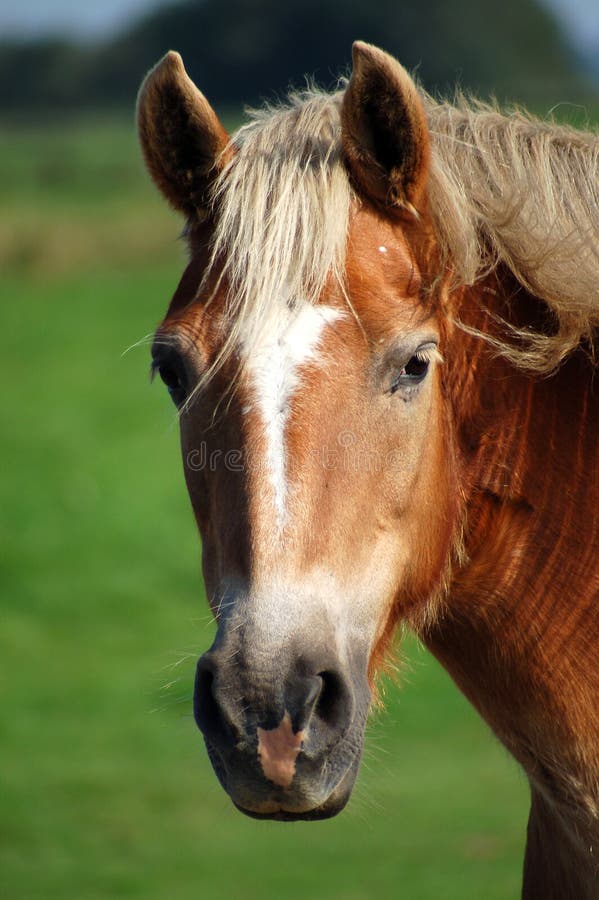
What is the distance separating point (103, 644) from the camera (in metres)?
11.6

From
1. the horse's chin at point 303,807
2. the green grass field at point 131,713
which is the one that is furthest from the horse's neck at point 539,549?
the horse's chin at point 303,807

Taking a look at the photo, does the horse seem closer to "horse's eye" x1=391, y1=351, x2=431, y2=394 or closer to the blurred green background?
"horse's eye" x1=391, y1=351, x2=431, y2=394

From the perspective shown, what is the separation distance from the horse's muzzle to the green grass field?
1.89 feet

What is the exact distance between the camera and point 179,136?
2.84 m

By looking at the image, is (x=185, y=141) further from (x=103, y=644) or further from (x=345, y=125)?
(x=103, y=644)

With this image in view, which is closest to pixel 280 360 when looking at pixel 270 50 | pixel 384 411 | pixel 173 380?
pixel 384 411

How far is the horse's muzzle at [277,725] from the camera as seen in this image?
7.15ft

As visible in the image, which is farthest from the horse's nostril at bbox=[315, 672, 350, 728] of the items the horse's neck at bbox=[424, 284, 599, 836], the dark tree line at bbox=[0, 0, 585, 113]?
the dark tree line at bbox=[0, 0, 585, 113]

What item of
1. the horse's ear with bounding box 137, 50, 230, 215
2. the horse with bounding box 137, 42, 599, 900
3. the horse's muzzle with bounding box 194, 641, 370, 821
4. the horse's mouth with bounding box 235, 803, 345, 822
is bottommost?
the horse's mouth with bounding box 235, 803, 345, 822

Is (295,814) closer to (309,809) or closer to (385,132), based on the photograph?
(309,809)

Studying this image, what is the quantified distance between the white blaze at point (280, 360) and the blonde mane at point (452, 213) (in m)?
0.04

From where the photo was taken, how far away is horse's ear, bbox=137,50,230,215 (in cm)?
275

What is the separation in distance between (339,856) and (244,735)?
5.48 metres

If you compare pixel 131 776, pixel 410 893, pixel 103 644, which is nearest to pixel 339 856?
pixel 410 893
